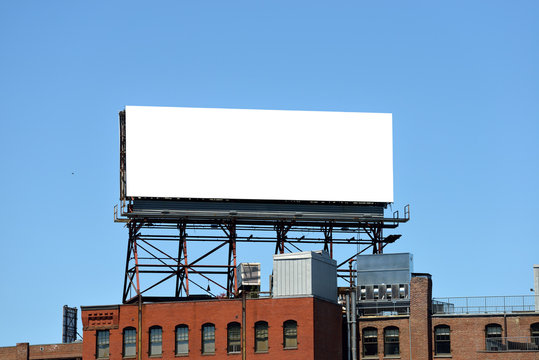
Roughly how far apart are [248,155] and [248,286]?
1195 centimetres

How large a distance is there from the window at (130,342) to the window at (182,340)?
9.90 ft

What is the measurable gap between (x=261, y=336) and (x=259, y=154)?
18.4 meters

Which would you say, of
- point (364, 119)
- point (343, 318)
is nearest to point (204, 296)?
point (343, 318)

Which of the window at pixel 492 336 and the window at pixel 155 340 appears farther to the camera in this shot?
the window at pixel 492 336

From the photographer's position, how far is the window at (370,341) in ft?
269

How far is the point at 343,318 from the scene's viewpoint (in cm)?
8394

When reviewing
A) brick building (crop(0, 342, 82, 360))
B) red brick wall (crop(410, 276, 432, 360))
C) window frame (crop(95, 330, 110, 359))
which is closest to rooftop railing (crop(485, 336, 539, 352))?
red brick wall (crop(410, 276, 432, 360))

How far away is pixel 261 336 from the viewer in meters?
78.4

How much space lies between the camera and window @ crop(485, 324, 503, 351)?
79500 millimetres

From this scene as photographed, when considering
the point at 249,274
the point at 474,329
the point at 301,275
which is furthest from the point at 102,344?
the point at 474,329

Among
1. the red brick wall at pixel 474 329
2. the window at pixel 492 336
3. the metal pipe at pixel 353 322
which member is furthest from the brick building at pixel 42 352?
the window at pixel 492 336

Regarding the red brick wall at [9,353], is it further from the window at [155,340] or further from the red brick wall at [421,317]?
the red brick wall at [421,317]

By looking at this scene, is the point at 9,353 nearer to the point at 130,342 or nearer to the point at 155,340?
the point at 130,342

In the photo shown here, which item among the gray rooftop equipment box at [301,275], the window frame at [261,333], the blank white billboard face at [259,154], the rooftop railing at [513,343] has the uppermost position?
the blank white billboard face at [259,154]
